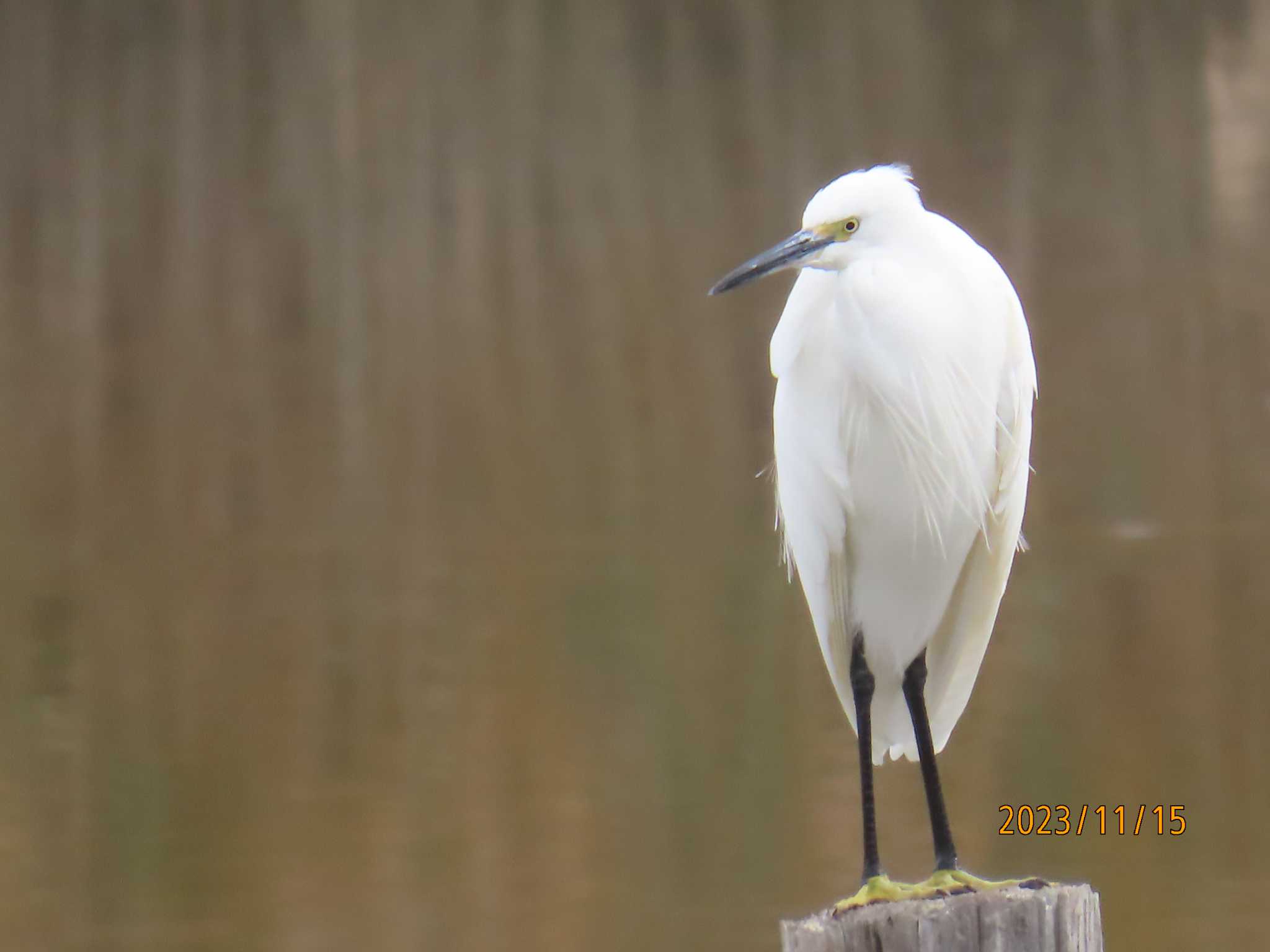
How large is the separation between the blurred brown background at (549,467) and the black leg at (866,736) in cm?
198

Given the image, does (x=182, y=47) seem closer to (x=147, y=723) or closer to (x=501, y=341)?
(x=501, y=341)

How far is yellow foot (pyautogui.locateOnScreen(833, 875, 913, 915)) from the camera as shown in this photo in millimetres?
2480

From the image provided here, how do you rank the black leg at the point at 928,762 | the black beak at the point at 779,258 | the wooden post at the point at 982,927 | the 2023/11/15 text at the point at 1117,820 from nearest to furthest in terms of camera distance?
the wooden post at the point at 982,927 < the black beak at the point at 779,258 < the black leg at the point at 928,762 < the 2023/11/15 text at the point at 1117,820

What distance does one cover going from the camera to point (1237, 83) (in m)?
13.2

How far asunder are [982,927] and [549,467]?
19.4 feet

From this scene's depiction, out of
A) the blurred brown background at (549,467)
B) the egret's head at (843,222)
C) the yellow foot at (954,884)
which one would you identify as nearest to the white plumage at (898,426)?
the egret's head at (843,222)

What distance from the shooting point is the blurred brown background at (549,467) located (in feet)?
16.9

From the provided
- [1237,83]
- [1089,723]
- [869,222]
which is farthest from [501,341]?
[869,222]

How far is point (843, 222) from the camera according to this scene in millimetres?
2617

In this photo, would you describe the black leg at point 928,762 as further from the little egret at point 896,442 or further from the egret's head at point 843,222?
the egret's head at point 843,222

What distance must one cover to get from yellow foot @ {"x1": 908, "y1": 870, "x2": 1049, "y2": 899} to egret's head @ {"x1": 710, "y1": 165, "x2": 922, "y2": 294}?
0.79 m

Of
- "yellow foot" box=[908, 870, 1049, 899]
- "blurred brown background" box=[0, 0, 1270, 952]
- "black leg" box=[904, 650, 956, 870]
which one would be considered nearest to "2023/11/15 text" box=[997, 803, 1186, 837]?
"blurred brown background" box=[0, 0, 1270, 952]

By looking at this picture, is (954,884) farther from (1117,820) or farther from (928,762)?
(1117,820)

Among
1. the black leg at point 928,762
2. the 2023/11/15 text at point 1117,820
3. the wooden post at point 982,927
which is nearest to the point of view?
the wooden post at point 982,927
